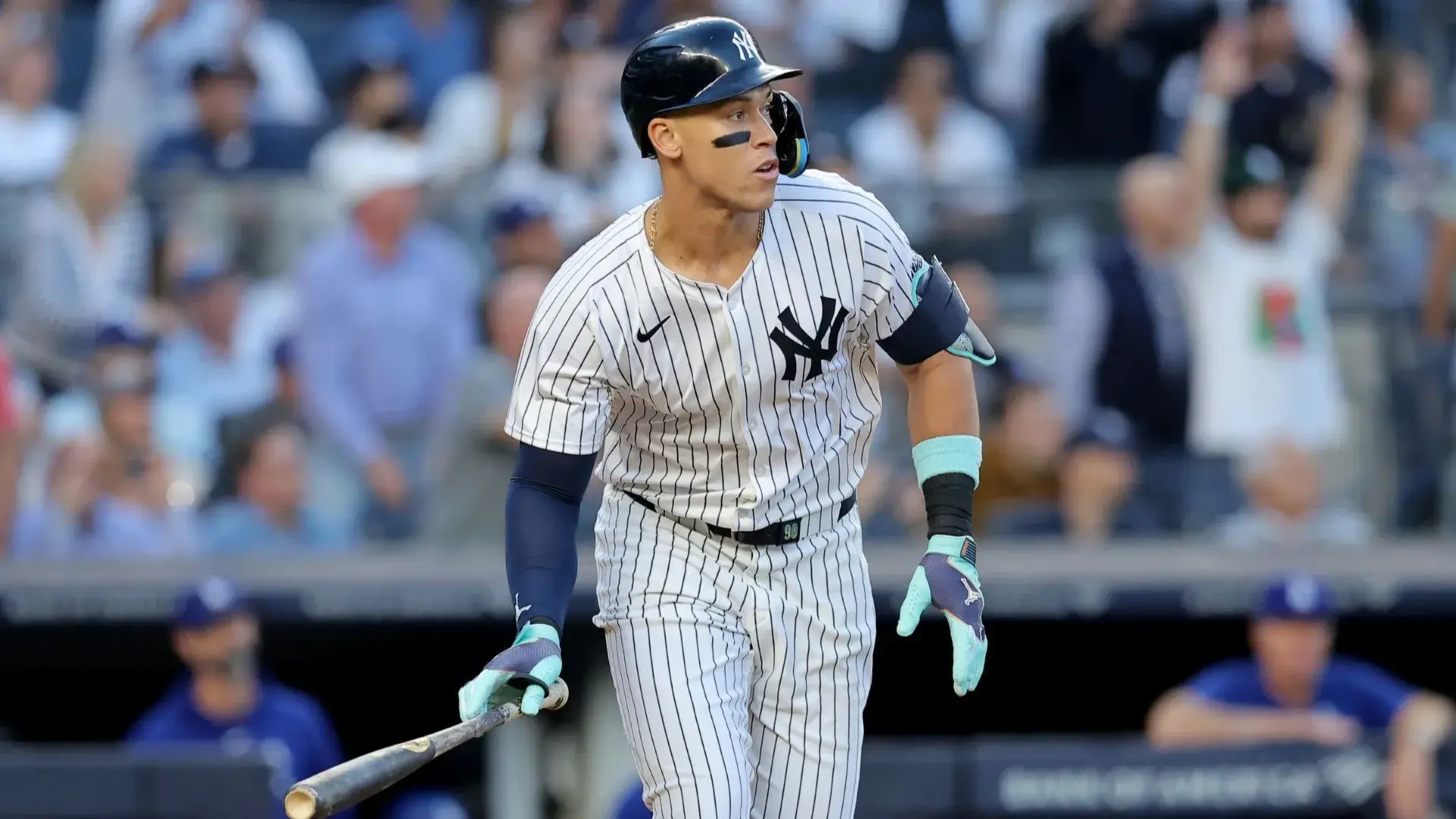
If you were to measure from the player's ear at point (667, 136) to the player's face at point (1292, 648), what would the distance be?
126 inches

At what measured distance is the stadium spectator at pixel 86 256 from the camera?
702 cm

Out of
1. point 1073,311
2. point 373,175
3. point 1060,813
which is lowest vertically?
point 1060,813

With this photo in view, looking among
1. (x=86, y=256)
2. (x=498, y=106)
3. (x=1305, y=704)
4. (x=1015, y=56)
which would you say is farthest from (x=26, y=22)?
(x=1305, y=704)

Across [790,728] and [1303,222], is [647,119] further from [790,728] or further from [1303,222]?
[1303,222]

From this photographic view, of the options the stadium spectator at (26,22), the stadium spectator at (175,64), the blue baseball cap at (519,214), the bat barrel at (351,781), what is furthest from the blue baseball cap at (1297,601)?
the stadium spectator at (26,22)

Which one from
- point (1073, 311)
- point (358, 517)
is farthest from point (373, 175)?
point (1073, 311)

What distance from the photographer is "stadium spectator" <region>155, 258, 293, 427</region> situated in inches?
270

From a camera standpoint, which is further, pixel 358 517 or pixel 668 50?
pixel 358 517

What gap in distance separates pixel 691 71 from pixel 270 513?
3.61 m

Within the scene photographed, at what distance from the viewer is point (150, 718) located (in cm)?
627

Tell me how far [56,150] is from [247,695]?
2590mm

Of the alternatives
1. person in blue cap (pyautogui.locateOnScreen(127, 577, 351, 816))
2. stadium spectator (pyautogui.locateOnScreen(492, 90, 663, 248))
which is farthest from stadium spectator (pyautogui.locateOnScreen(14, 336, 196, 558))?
stadium spectator (pyautogui.locateOnScreen(492, 90, 663, 248))

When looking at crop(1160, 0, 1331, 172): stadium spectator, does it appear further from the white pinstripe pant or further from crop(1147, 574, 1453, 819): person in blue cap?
the white pinstripe pant

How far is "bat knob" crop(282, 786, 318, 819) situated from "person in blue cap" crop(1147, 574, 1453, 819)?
3.82 metres
